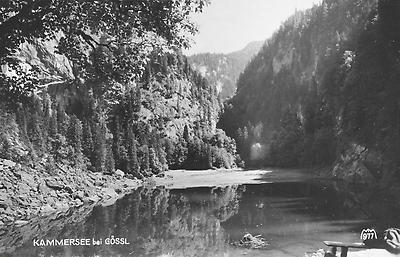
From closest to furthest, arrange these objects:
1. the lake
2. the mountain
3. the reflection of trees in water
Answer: the lake, the reflection of trees in water, the mountain

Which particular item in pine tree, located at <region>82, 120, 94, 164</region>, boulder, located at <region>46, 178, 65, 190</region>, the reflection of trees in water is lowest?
the reflection of trees in water

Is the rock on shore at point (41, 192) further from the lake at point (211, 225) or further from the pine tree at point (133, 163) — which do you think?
the pine tree at point (133, 163)

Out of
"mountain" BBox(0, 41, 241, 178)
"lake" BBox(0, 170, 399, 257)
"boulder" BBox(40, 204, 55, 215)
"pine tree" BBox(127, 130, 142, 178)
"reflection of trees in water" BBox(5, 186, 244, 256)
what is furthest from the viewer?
"pine tree" BBox(127, 130, 142, 178)

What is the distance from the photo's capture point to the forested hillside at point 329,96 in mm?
45469

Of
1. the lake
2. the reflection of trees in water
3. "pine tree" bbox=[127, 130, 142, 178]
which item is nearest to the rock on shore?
the lake

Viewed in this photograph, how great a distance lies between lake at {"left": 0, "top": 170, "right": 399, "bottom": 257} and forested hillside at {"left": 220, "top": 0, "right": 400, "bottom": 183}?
8.30 metres

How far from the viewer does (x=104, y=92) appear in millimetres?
9469

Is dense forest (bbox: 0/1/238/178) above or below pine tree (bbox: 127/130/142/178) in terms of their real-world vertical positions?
above

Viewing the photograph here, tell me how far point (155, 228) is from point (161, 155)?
78086 millimetres

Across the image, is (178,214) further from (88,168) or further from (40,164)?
(88,168)

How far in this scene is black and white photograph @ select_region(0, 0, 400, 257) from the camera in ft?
28.9

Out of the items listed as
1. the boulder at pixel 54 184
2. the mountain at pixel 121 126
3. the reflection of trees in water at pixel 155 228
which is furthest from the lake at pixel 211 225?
the mountain at pixel 121 126

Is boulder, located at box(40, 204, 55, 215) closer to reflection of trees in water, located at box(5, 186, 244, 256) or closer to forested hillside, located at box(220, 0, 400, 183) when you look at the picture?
reflection of trees in water, located at box(5, 186, 244, 256)

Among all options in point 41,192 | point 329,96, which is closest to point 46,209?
point 41,192
